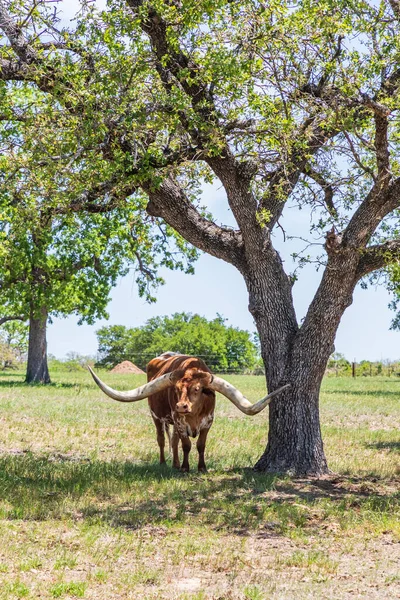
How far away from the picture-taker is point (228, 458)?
44.8ft

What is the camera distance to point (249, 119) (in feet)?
39.1

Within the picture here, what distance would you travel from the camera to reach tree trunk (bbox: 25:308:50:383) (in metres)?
35.3

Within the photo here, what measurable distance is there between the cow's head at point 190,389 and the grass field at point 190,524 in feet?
3.40

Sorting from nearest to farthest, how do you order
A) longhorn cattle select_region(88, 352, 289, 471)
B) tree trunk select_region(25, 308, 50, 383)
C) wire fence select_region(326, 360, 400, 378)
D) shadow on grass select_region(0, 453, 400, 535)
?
shadow on grass select_region(0, 453, 400, 535) → longhorn cattle select_region(88, 352, 289, 471) → tree trunk select_region(25, 308, 50, 383) → wire fence select_region(326, 360, 400, 378)

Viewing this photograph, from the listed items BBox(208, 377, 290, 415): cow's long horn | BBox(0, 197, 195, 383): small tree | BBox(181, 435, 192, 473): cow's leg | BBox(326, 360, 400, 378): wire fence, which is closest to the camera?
BBox(208, 377, 290, 415): cow's long horn

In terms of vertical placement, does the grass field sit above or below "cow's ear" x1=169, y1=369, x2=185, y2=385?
below

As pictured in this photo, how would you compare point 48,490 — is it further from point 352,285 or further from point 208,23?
point 208,23

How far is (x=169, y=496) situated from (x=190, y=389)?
1.96m

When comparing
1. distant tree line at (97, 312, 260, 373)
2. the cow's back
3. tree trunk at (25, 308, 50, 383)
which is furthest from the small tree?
distant tree line at (97, 312, 260, 373)

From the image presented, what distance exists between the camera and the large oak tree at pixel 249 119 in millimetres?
10719

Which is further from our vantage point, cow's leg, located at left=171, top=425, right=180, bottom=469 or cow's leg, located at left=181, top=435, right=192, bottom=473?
cow's leg, located at left=171, top=425, right=180, bottom=469

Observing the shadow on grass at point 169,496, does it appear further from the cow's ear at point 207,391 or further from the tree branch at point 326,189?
the tree branch at point 326,189

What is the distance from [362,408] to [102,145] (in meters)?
15.8

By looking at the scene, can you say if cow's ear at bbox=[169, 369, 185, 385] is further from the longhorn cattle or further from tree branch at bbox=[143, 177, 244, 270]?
tree branch at bbox=[143, 177, 244, 270]
